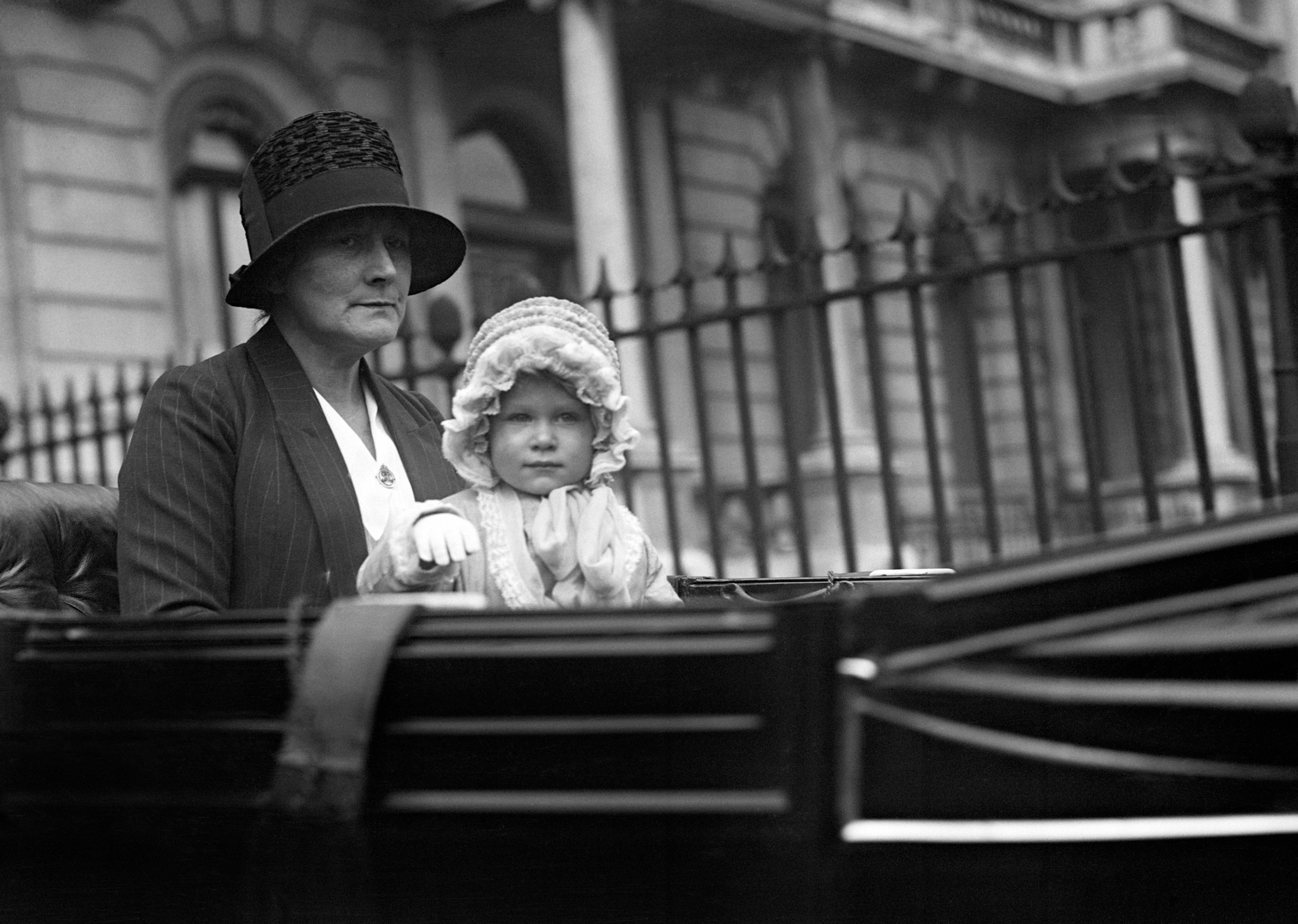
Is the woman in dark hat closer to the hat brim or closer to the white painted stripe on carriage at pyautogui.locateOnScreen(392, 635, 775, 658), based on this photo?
the hat brim

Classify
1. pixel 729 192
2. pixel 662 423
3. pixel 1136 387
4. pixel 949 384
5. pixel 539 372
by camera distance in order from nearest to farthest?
pixel 539 372 → pixel 1136 387 → pixel 662 423 → pixel 729 192 → pixel 949 384

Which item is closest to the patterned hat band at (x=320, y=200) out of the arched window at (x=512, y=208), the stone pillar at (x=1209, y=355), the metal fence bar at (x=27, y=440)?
the metal fence bar at (x=27, y=440)

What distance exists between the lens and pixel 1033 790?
4.68ft

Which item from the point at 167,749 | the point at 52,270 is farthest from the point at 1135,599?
the point at 52,270

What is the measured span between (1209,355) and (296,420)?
1681 cm

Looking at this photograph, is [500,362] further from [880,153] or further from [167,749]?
[880,153]

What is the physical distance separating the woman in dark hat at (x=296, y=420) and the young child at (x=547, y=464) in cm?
16

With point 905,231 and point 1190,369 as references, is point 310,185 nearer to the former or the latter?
point 905,231

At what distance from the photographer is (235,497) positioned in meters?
2.54

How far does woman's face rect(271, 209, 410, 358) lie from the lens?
8.78 ft

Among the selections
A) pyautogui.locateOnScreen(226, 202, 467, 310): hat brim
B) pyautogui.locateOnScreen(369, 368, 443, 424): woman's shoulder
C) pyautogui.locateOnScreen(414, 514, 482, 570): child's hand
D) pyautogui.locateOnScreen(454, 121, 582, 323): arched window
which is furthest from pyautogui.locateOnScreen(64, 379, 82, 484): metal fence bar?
pyautogui.locateOnScreen(454, 121, 582, 323): arched window

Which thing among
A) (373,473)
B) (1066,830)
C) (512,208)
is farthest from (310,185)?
(512,208)

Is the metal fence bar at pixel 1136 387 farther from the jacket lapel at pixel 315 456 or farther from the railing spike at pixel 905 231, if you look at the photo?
the jacket lapel at pixel 315 456

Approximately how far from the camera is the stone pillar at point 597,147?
11.9 m
